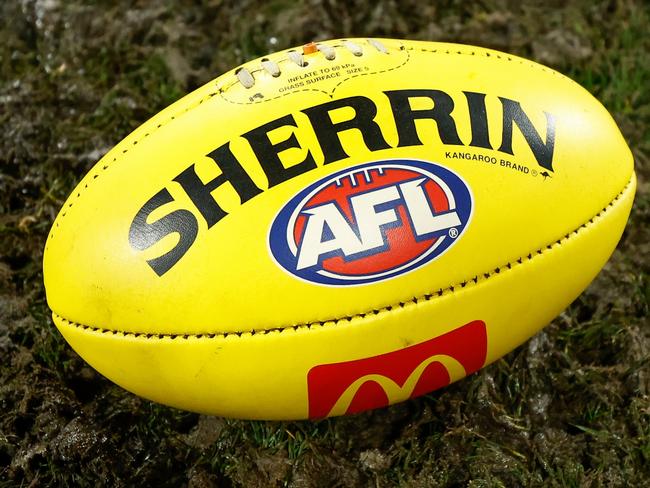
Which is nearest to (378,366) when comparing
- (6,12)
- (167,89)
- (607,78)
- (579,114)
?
(579,114)

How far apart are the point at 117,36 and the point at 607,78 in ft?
6.97

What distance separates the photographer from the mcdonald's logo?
1819 millimetres

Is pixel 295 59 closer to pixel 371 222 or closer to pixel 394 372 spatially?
pixel 371 222

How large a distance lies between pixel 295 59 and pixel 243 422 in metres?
1.07

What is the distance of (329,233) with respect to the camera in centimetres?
172

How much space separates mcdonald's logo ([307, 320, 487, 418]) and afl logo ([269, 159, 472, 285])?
225 mm

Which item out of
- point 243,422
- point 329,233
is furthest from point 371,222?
point 243,422

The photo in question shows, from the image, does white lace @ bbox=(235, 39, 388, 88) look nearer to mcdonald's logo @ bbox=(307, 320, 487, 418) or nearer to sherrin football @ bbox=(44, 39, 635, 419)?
sherrin football @ bbox=(44, 39, 635, 419)

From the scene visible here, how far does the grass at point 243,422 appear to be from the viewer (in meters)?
2.15

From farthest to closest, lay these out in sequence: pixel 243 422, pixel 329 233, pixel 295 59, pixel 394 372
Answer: pixel 243 422, pixel 295 59, pixel 394 372, pixel 329 233

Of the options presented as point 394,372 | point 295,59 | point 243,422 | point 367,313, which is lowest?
point 243,422

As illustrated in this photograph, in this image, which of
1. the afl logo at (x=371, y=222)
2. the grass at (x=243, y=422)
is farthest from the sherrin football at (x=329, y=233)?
the grass at (x=243, y=422)

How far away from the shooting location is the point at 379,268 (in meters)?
1.73

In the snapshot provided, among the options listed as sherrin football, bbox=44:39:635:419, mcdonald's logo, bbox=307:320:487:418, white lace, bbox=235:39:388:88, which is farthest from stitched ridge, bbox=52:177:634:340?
white lace, bbox=235:39:388:88
